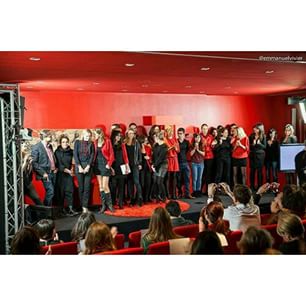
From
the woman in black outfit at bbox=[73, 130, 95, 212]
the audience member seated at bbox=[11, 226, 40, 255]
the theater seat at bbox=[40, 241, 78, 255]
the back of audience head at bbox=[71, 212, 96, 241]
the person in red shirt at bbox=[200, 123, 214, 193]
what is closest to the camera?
the audience member seated at bbox=[11, 226, 40, 255]

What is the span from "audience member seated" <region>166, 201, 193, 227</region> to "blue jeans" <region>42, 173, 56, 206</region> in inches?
46.1

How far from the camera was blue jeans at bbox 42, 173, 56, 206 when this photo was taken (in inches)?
199

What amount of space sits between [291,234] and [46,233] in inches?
86.5

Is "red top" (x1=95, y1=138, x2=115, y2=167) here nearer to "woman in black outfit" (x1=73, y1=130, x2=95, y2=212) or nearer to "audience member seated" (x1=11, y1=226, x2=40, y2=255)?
"woman in black outfit" (x1=73, y1=130, x2=95, y2=212)

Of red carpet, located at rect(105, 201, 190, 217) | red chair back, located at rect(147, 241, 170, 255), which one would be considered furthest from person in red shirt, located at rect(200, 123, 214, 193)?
red chair back, located at rect(147, 241, 170, 255)

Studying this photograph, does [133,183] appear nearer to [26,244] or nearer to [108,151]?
[108,151]

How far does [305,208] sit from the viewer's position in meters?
5.13

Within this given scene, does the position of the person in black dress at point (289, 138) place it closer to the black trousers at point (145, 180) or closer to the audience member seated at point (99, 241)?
the black trousers at point (145, 180)

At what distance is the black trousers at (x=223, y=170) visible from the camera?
17.3ft

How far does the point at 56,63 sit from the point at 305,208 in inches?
112
